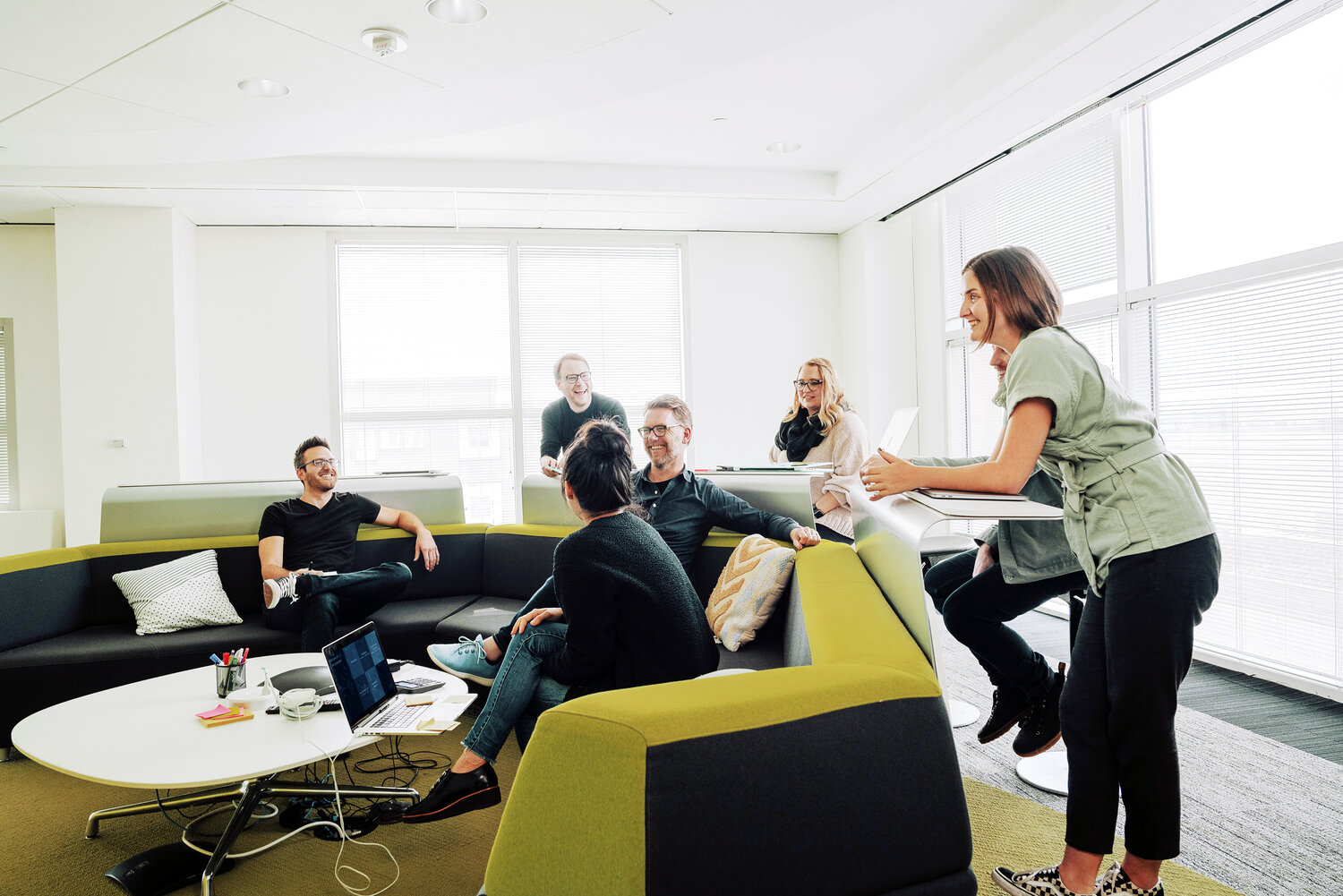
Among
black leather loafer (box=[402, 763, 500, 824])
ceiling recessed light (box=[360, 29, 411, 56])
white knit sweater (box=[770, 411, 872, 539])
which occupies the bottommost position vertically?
black leather loafer (box=[402, 763, 500, 824])

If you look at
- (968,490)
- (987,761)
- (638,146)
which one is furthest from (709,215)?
(968,490)

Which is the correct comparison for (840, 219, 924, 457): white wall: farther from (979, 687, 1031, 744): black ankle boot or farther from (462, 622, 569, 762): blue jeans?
(462, 622, 569, 762): blue jeans

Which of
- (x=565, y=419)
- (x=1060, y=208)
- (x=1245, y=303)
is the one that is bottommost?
(x=565, y=419)

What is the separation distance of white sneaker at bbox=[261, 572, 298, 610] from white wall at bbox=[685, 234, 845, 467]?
12.6 feet

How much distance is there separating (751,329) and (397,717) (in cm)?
518

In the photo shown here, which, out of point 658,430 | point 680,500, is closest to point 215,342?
point 658,430

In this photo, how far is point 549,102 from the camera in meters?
3.90

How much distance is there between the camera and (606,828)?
36.1 inches

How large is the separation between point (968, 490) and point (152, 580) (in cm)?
337

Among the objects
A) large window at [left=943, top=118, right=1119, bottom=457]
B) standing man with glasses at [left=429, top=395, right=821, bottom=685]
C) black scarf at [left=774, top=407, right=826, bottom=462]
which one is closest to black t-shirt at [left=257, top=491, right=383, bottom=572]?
standing man with glasses at [left=429, top=395, right=821, bottom=685]

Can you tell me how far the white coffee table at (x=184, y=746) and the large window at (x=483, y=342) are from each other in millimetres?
3911

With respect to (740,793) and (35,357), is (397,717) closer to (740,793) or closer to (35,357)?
(740,793)

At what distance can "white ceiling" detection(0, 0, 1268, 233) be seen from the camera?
312cm

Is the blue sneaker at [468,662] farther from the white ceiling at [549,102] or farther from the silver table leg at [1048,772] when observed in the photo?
the white ceiling at [549,102]
